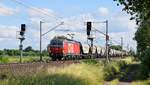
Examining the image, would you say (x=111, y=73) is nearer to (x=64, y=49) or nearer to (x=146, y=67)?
(x=146, y=67)

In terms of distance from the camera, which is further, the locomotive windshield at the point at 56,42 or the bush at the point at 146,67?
the locomotive windshield at the point at 56,42

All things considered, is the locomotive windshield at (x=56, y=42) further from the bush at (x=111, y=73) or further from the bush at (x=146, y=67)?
the bush at (x=146, y=67)

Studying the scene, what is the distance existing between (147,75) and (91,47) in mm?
43873

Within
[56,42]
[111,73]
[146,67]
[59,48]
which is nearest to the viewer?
[146,67]

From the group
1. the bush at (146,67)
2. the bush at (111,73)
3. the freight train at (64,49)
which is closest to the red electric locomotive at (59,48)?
the freight train at (64,49)

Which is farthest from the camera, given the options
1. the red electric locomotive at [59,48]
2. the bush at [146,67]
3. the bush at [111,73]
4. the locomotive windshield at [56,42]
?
the locomotive windshield at [56,42]

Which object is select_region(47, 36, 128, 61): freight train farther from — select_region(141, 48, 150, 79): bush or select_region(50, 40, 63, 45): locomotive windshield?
select_region(141, 48, 150, 79): bush

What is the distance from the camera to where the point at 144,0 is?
27.3 metres

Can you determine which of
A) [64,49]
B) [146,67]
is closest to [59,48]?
[64,49]

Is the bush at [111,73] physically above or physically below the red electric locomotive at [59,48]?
below

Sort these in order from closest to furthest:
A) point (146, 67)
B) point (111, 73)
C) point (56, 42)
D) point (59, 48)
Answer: point (146, 67) < point (111, 73) < point (59, 48) < point (56, 42)

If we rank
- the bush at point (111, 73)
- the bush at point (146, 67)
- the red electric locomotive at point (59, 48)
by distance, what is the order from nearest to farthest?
1. the bush at point (146, 67)
2. the bush at point (111, 73)
3. the red electric locomotive at point (59, 48)

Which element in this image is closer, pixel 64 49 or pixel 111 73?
pixel 111 73

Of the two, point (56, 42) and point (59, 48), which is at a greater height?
point (56, 42)
